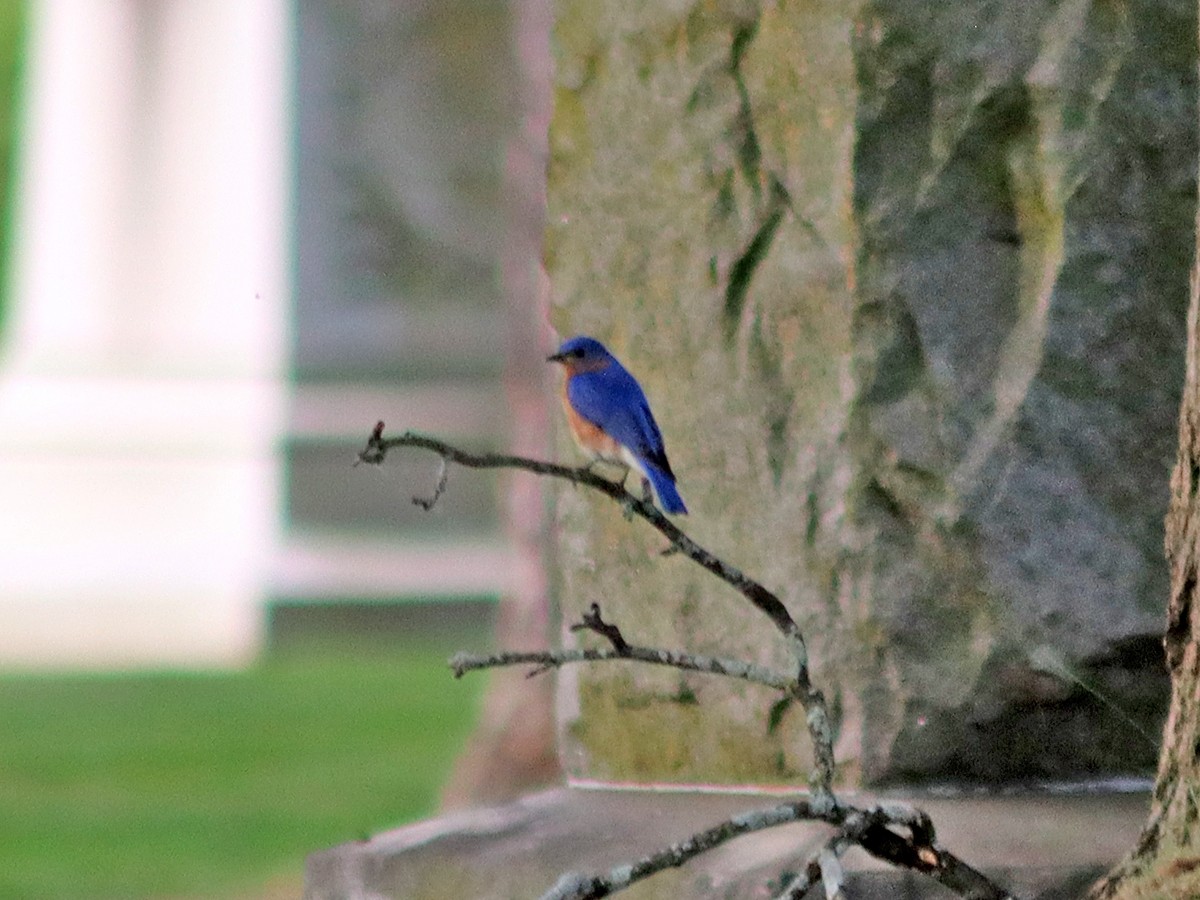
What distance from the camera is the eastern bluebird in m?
2.32

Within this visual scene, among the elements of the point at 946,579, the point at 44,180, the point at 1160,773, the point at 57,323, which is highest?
the point at 44,180

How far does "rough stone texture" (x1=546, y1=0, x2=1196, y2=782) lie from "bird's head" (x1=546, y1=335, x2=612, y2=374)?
0.17 meters

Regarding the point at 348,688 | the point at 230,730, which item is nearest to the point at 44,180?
the point at 348,688

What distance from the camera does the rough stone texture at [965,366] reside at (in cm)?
238

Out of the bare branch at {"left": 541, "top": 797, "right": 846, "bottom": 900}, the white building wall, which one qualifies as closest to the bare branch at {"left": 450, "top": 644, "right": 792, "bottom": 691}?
the bare branch at {"left": 541, "top": 797, "right": 846, "bottom": 900}

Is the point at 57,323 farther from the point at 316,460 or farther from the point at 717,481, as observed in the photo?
the point at 717,481

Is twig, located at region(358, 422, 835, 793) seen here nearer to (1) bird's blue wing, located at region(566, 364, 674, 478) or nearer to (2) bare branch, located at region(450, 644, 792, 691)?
(2) bare branch, located at region(450, 644, 792, 691)

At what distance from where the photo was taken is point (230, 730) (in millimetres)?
8664

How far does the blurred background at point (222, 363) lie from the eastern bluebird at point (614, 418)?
7619 millimetres

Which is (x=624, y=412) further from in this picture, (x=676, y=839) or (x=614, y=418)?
(x=676, y=839)

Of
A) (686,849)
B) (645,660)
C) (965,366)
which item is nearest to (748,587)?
(645,660)

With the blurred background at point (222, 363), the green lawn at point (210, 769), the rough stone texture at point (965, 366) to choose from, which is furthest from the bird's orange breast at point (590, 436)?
the blurred background at point (222, 363)

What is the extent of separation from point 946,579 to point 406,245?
1084 cm

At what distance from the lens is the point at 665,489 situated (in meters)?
2.33
